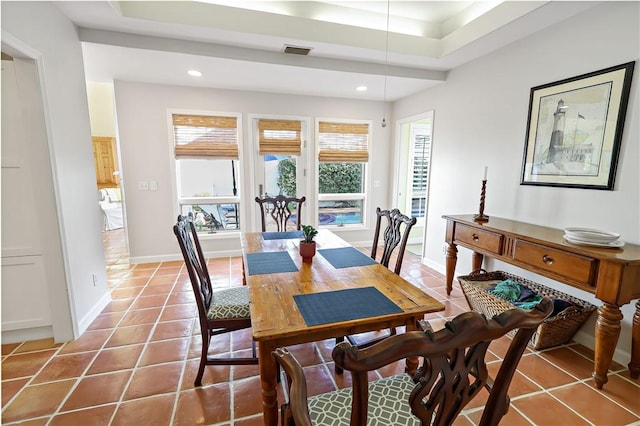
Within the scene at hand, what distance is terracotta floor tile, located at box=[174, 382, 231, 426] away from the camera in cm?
158

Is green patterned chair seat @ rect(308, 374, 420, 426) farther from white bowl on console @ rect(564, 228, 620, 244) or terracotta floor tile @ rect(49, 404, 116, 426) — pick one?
white bowl on console @ rect(564, 228, 620, 244)

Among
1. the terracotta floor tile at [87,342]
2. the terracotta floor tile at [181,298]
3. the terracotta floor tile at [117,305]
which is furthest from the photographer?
the terracotta floor tile at [181,298]

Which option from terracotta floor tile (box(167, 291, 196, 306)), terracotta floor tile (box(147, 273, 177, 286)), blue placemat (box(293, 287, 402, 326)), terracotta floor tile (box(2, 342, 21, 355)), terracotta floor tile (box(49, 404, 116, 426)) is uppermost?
blue placemat (box(293, 287, 402, 326))

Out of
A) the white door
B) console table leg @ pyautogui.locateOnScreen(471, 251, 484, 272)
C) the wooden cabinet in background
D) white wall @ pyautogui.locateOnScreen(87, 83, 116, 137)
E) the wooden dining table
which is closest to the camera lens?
the wooden dining table

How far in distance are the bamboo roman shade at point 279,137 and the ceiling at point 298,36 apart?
2.55 ft

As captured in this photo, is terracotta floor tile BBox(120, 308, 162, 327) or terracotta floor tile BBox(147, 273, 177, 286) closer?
terracotta floor tile BBox(120, 308, 162, 327)

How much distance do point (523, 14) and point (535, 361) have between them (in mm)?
2586

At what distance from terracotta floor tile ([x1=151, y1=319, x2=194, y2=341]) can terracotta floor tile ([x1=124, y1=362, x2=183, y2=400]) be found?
1.18 feet

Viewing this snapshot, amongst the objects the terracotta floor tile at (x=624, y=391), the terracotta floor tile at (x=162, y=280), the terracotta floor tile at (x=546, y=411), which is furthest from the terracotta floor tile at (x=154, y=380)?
the terracotta floor tile at (x=624, y=391)

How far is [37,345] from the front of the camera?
221cm

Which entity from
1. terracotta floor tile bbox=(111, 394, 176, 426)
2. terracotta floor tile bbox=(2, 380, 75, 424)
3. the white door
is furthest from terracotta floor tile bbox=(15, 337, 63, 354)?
the white door

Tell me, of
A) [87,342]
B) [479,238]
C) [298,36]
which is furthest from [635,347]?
[87,342]

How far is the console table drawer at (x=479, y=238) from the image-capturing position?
2406 millimetres

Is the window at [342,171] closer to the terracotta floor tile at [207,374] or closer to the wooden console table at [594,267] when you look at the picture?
the wooden console table at [594,267]
